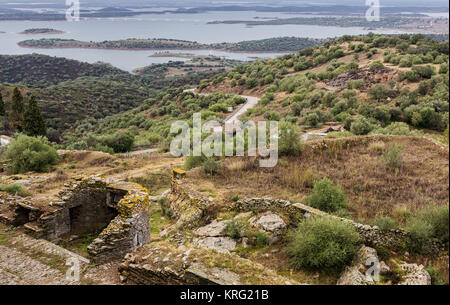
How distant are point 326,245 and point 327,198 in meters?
2.06

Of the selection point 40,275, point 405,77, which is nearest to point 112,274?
point 40,275

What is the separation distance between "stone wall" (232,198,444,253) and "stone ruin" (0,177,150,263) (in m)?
2.77

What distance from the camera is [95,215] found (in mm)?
9172

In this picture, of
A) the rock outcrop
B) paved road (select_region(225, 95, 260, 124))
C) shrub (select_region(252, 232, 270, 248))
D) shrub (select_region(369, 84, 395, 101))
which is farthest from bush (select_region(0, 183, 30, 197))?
shrub (select_region(369, 84, 395, 101))

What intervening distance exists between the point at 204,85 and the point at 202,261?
4996 centimetres

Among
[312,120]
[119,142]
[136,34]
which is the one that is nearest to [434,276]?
[312,120]

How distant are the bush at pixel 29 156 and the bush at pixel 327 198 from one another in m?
15.8

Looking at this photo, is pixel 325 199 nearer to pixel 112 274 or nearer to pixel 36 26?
pixel 112 274

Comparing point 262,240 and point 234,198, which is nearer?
point 262,240

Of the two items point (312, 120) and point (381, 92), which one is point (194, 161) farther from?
point (381, 92)

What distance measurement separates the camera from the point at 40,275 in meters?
6.52

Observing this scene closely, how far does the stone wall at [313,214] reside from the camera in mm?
6203

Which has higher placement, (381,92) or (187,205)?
(381,92)

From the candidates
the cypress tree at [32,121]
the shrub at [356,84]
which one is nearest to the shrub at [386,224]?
the shrub at [356,84]
